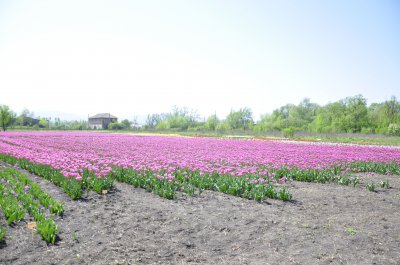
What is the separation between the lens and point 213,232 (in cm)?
645

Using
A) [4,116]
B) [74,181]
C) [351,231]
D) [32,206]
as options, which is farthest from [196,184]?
[4,116]

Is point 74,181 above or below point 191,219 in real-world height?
above

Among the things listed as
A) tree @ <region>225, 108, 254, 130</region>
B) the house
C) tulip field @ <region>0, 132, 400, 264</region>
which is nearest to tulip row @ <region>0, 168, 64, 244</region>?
tulip field @ <region>0, 132, 400, 264</region>

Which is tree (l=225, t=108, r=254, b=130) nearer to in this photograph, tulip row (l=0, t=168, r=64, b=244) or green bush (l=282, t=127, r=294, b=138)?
green bush (l=282, t=127, r=294, b=138)

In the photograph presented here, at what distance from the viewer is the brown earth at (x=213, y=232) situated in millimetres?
5344

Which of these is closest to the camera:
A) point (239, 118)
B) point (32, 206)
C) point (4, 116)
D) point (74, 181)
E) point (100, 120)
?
point (32, 206)

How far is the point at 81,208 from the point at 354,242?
612cm

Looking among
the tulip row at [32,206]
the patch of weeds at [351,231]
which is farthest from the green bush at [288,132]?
the tulip row at [32,206]

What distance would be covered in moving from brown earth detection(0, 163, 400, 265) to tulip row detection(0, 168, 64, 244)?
209 mm

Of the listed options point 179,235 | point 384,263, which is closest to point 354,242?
point 384,263

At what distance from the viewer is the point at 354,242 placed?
19.6ft

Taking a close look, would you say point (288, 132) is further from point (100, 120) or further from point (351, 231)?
point (100, 120)

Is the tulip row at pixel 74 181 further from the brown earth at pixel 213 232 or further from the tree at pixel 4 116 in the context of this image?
the tree at pixel 4 116

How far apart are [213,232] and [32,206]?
4135 millimetres
